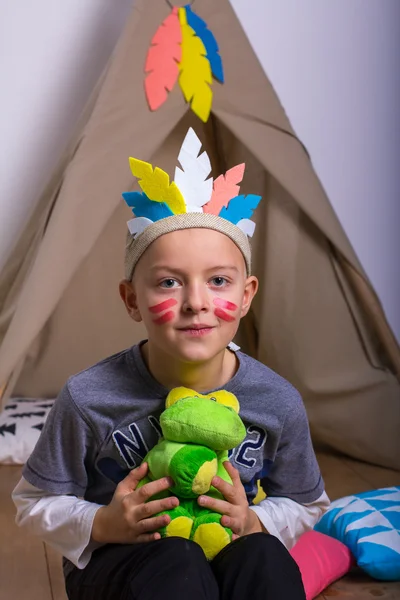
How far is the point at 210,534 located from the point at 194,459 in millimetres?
99

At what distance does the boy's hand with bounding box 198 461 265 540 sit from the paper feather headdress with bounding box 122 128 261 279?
0.30 metres

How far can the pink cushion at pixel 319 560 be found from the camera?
4.82 ft

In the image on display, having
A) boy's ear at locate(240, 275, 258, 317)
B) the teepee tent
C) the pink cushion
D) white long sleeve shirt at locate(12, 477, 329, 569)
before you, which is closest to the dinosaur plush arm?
white long sleeve shirt at locate(12, 477, 329, 569)

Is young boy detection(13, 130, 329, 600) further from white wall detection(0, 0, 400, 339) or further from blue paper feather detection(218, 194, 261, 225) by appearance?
white wall detection(0, 0, 400, 339)

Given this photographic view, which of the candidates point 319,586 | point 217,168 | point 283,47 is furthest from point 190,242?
point 283,47

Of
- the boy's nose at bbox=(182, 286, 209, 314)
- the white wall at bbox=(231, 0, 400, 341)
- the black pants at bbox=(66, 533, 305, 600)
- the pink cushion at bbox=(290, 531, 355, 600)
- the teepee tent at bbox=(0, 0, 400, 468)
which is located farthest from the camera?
the white wall at bbox=(231, 0, 400, 341)

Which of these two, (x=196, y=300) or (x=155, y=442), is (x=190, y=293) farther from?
(x=155, y=442)

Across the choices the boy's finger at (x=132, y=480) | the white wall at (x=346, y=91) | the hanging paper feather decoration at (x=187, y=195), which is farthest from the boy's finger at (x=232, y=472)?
the white wall at (x=346, y=91)

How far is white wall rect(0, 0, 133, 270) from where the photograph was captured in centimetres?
251

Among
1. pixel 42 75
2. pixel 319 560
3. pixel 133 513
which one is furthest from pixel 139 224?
pixel 42 75

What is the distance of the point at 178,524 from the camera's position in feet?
3.38

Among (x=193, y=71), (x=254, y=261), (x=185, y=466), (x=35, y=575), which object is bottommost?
(x=35, y=575)

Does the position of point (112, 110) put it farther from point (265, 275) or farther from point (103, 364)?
point (103, 364)

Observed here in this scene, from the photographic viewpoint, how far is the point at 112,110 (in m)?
1.95
